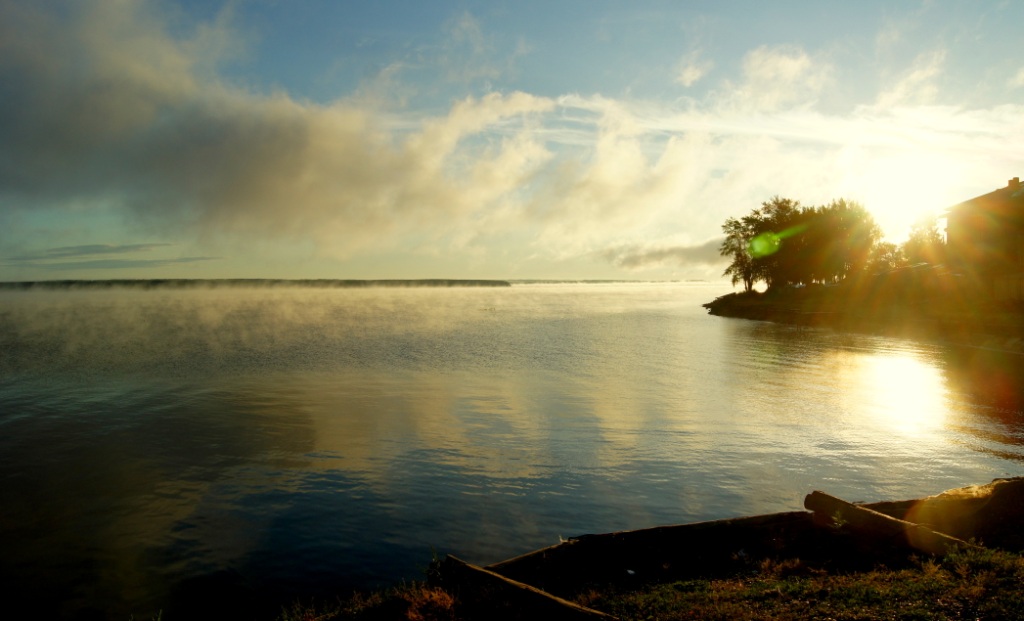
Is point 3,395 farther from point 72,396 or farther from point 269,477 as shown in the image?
Result: point 269,477

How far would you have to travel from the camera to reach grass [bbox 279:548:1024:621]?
26.5 feet

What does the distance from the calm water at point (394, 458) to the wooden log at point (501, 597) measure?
3407mm

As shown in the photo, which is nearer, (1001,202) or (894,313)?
(1001,202)

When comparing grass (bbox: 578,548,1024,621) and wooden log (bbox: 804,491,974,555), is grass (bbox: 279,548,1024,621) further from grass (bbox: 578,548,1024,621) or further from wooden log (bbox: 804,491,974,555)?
wooden log (bbox: 804,491,974,555)

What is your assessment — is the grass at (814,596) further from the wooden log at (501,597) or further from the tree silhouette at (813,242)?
the tree silhouette at (813,242)

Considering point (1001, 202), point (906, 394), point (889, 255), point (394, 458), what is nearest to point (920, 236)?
point (889, 255)

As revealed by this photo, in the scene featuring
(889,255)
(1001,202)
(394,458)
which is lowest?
(394,458)

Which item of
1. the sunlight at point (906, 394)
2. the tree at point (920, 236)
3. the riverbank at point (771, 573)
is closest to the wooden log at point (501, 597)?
the riverbank at point (771, 573)

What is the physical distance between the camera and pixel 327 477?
60.4 ft

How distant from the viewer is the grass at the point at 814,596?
8062mm

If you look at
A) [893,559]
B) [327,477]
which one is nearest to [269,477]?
[327,477]

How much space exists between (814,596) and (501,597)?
4.35 metres

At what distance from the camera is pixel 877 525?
35.1 feet

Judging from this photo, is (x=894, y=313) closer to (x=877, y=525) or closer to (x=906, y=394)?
(x=906, y=394)
